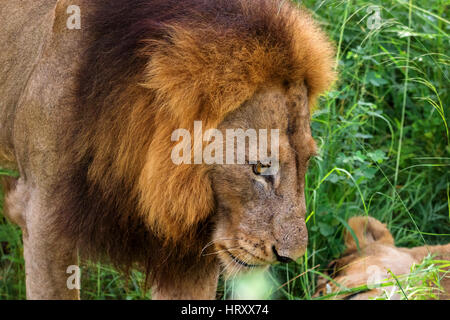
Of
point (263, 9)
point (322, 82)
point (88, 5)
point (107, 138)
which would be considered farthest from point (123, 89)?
point (322, 82)

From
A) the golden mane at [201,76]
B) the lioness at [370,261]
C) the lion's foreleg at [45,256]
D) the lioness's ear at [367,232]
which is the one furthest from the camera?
the lioness's ear at [367,232]

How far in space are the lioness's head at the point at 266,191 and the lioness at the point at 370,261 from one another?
2.00 feet

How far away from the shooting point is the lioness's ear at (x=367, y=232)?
340 cm

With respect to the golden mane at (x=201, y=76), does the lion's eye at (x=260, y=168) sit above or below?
below

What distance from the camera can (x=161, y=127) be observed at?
92.5 inches

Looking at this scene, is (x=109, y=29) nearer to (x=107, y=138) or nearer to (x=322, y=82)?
(x=107, y=138)

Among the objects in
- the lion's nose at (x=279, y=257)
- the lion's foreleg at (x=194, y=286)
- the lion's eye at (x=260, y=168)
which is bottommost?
the lion's foreleg at (x=194, y=286)

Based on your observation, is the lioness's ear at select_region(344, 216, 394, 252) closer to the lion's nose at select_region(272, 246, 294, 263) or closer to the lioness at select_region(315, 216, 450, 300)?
the lioness at select_region(315, 216, 450, 300)

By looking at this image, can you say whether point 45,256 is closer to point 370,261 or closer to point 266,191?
point 266,191

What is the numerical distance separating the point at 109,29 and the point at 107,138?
1.35 ft

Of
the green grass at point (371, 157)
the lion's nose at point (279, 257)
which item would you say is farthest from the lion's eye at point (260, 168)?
the green grass at point (371, 157)

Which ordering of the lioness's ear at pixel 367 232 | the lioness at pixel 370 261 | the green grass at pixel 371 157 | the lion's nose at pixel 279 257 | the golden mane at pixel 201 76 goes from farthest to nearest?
the green grass at pixel 371 157
the lioness's ear at pixel 367 232
the lioness at pixel 370 261
the lion's nose at pixel 279 257
the golden mane at pixel 201 76

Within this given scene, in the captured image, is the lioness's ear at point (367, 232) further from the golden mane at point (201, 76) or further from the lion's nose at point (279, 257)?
the golden mane at point (201, 76)

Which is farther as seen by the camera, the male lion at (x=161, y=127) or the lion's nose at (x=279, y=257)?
the lion's nose at (x=279, y=257)
